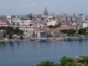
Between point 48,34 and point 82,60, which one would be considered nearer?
point 82,60

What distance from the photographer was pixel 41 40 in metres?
18.0

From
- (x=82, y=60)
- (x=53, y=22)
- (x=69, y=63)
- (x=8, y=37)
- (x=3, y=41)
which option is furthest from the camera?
(x=53, y=22)

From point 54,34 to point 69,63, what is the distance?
51.9 ft

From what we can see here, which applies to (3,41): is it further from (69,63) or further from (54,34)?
(69,63)

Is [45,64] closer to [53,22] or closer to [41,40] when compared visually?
[41,40]

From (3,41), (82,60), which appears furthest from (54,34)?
(82,60)

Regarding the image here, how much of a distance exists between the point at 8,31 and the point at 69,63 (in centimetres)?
1499

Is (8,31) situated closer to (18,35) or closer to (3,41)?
(18,35)

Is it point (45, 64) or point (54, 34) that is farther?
point (54, 34)

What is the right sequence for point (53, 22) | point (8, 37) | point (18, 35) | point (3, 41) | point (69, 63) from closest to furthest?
point (69, 63) < point (3, 41) < point (8, 37) < point (18, 35) < point (53, 22)

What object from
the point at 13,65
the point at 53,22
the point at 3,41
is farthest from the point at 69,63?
the point at 53,22

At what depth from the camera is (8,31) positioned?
64.0 ft

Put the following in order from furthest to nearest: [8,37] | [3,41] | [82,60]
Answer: [8,37] → [3,41] → [82,60]

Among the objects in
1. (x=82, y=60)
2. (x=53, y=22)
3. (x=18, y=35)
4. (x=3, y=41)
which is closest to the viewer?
(x=82, y=60)
